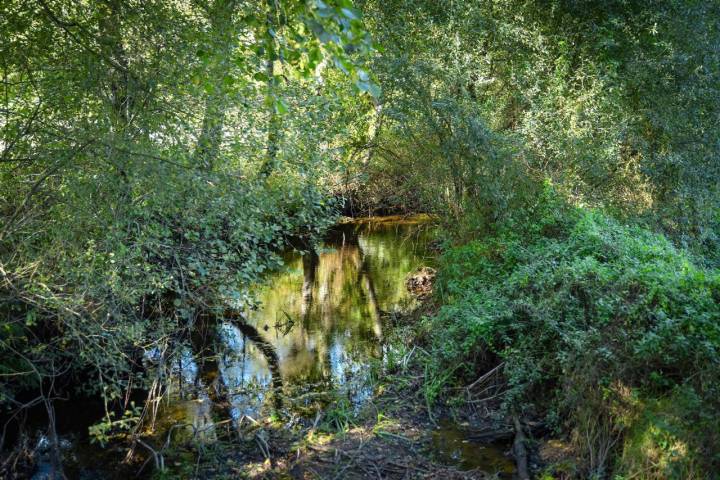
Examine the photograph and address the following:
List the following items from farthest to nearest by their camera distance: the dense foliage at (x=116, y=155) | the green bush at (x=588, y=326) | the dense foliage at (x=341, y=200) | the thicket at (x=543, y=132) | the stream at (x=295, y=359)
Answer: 1. the thicket at (x=543, y=132)
2. the stream at (x=295, y=359)
3. the dense foliage at (x=116, y=155)
4. the dense foliage at (x=341, y=200)
5. the green bush at (x=588, y=326)

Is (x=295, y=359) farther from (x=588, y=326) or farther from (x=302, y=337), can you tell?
(x=588, y=326)

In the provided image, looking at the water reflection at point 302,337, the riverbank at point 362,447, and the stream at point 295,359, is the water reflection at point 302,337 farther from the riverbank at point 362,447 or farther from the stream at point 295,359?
the riverbank at point 362,447

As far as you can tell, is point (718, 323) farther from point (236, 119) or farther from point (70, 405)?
point (70, 405)

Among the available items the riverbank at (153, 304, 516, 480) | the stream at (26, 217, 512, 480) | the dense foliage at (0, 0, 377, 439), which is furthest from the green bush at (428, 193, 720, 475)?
the dense foliage at (0, 0, 377, 439)

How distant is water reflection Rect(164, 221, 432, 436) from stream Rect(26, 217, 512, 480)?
18 millimetres

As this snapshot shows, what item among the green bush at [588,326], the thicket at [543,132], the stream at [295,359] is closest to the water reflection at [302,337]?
the stream at [295,359]

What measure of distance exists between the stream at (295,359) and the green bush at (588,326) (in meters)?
1.08

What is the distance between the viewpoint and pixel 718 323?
17.1 feet

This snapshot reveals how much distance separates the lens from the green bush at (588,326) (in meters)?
5.26

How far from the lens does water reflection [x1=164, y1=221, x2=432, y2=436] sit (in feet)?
27.9

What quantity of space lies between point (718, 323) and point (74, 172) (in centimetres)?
627

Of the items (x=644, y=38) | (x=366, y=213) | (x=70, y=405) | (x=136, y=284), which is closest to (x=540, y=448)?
(x=136, y=284)

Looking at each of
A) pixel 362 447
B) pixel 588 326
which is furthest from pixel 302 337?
pixel 588 326

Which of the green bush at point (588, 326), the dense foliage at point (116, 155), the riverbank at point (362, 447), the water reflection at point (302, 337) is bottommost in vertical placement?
the riverbank at point (362, 447)
